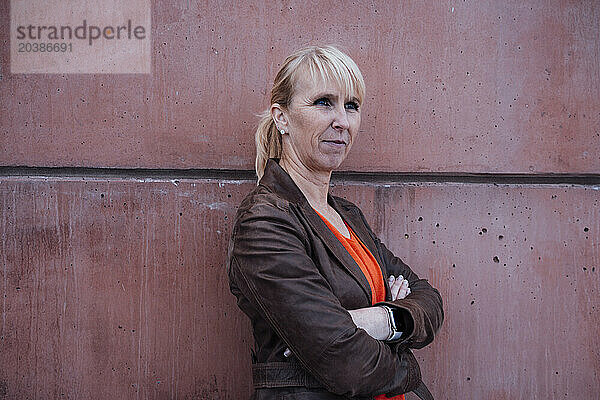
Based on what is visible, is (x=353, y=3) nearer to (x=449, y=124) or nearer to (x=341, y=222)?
(x=449, y=124)

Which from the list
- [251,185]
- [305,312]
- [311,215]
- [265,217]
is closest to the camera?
[305,312]

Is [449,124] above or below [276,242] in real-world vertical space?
above

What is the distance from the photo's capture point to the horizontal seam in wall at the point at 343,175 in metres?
2.52

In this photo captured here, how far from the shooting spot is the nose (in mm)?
2020


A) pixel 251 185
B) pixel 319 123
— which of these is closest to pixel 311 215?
pixel 319 123

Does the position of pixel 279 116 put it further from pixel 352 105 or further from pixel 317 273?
pixel 317 273

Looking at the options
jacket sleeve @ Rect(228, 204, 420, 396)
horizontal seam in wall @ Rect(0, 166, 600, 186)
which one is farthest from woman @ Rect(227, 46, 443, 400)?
horizontal seam in wall @ Rect(0, 166, 600, 186)

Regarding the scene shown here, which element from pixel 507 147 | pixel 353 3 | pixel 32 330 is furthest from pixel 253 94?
pixel 32 330

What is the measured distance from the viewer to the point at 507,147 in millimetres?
2582

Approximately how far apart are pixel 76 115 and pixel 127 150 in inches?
10.2

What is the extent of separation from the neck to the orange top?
0.09 metres

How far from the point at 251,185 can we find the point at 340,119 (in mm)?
646

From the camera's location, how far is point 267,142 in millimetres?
2244

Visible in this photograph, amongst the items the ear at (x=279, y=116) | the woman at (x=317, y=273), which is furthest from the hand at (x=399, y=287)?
the ear at (x=279, y=116)
